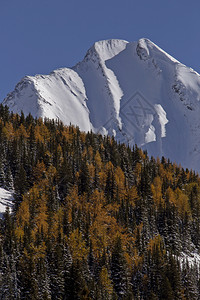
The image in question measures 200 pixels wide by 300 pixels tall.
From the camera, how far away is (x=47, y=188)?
120562 mm

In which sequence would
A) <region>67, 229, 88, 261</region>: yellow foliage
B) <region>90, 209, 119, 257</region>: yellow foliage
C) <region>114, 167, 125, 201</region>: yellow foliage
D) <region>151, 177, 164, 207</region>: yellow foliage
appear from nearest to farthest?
<region>67, 229, 88, 261</region>: yellow foliage < <region>90, 209, 119, 257</region>: yellow foliage < <region>151, 177, 164, 207</region>: yellow foliage < <region>114, 167, 125, 201</region>: yellow foliage

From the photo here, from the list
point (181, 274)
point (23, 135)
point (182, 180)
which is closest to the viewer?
point (181, 274)

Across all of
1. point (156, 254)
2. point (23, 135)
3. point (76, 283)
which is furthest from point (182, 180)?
point (76, 283)

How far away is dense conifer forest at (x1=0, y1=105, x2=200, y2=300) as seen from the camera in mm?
83312

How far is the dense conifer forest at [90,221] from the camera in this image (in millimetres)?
83312

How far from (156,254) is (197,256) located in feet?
78.6

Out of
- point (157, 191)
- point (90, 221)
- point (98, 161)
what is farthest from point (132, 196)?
point (90, 221)

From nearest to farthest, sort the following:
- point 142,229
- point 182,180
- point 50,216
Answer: point 50,216
point 142,229
point 182,180

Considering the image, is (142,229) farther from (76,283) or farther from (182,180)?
(182,180)

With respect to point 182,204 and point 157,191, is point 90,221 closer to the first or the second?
point 182,204

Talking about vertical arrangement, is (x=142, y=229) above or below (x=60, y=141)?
below

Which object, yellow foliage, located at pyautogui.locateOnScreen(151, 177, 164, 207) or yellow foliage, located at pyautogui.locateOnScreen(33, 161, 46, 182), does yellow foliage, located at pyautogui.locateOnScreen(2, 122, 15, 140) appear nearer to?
yellow foliage, located at pyautogui.locateOnScreen(33, 161, 46, 182)

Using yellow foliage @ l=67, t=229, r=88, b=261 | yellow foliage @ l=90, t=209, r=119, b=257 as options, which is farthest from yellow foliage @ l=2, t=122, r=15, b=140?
yellow foliage @ l=67, t=229, r=88, b=261

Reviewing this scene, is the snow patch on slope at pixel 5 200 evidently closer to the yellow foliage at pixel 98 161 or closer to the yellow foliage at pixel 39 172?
the yellow foliage at pixel 39 172
